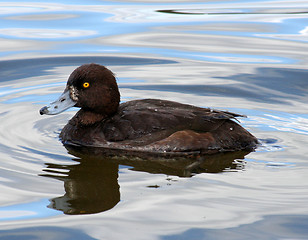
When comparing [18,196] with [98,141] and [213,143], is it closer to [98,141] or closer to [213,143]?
[98,141]

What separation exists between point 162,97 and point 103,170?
9.86 feet

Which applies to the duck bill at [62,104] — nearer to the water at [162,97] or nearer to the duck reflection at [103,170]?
the water at [162,97]

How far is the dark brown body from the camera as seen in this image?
22.8 feet

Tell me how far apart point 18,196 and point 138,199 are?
1.11 metres

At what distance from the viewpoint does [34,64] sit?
Result: 1108cm

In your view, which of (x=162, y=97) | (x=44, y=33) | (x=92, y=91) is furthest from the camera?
(x=44, y=33)

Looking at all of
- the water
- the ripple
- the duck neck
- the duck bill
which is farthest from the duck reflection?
the ripple

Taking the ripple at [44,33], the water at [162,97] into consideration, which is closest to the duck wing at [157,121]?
the water at [162,97]

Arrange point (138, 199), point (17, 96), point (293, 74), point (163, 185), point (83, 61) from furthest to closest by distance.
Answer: point (83, 61), point (293, 74), point (17, 96), point (163, 185), point (138, 199)

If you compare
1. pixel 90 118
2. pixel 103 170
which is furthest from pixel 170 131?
pixel 90 118

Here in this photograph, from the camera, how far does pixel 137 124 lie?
6.96 m

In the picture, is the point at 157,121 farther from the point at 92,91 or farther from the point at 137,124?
the point at 92,91

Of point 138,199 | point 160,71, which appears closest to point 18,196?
point 138,199

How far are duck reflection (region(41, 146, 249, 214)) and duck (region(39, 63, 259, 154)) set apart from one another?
0.14 meters
